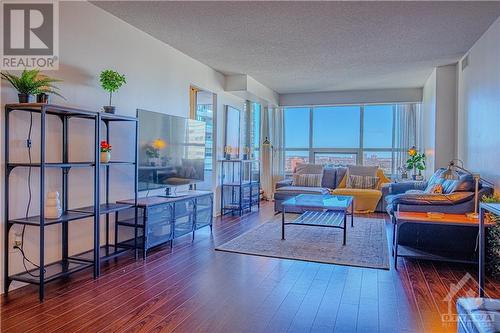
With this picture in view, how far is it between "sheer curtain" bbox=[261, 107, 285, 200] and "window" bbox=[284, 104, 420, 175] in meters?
0.19

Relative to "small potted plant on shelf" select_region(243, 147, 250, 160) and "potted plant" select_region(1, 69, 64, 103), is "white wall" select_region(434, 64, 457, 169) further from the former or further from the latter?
"potted plant" select_region(1, 69, 64, 103)

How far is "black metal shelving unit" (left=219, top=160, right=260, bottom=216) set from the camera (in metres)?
6.71

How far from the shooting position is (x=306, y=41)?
4.61m

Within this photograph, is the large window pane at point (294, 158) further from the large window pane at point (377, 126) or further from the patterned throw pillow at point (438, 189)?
→ the patterned throw pillow at point (438, 189)

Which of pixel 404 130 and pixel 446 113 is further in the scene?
pixel 404 130

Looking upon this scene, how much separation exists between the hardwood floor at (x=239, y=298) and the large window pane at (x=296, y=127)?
5.50m

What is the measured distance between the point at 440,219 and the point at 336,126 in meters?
5.52

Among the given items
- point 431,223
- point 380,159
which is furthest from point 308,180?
point 431,223

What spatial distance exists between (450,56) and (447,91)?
773 mm

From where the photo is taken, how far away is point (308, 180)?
297 inches

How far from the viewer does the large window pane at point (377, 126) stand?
8.41 m

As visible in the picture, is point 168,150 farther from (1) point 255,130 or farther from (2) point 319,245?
(1) point 255,130

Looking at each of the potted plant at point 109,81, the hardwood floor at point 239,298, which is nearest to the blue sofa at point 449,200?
the hardwood floor at point 239,298

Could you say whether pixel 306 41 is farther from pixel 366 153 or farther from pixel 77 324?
pixel 366 153
